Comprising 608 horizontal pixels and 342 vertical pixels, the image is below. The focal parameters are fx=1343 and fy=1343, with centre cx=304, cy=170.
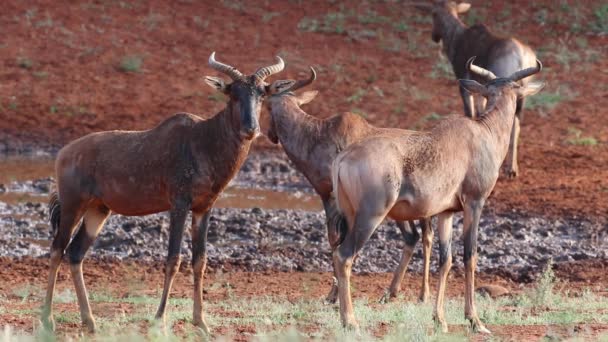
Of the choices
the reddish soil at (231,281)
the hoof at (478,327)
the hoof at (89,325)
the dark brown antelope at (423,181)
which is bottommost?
the reddish soil at (231,281)

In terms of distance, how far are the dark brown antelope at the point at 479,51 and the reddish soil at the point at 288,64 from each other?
113cm

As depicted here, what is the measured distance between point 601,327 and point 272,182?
10.7 metres

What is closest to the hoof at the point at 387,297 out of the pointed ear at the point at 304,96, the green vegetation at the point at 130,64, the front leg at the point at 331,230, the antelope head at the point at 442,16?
the front leg at the point at 331,230

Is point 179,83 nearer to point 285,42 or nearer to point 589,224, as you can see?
point 285,42

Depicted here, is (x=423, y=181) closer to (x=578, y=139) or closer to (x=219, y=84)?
(x=219, y=84)

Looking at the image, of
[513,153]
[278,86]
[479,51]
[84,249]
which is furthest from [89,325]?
[479,51]

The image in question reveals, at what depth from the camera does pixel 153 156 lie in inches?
447

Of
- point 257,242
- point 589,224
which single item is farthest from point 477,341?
point 589,224

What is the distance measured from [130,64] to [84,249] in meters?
16.5

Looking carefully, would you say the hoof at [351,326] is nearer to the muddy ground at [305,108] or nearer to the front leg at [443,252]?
the front leg at [443,252]

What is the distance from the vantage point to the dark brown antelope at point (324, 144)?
12992 millimetres

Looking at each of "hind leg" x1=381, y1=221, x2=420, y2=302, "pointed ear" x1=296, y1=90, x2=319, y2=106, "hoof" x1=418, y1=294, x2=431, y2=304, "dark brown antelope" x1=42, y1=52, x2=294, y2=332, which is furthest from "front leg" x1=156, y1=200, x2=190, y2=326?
"pointed ear" x1=296, y1=90, x2=319, y2=106

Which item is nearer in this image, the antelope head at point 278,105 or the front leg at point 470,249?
the front leg at point 470,249

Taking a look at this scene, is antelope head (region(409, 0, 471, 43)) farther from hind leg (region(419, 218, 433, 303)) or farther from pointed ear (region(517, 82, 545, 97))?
pointed ear (region(517, 82, 545, 97))
